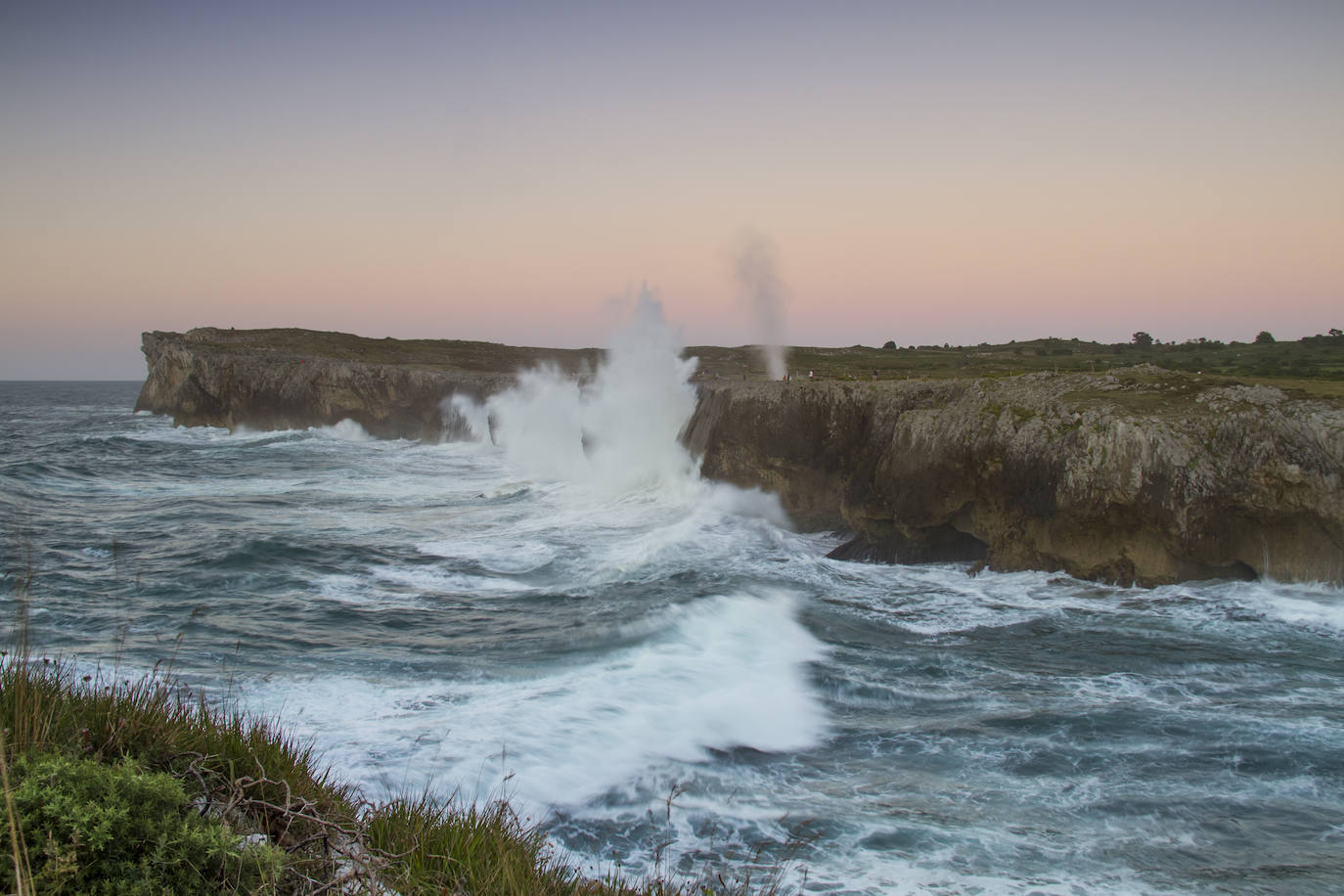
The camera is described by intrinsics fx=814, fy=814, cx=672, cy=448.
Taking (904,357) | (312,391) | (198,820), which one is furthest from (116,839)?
(312,391)

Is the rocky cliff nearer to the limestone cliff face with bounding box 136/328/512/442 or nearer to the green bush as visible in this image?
the green bush

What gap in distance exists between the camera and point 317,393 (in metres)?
56.3

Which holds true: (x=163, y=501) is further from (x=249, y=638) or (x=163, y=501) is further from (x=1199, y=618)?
(x=1199, y=618)

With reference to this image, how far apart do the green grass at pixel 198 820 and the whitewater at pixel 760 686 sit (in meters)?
0.78

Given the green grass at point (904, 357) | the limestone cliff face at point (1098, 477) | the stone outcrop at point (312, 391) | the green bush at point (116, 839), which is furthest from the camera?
the stone outcrop at point (312, 391)

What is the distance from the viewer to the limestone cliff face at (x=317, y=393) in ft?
179

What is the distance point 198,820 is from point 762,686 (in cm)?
764

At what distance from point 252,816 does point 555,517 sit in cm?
1964

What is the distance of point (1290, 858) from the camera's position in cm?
642

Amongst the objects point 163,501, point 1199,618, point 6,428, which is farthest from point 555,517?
point 6,428

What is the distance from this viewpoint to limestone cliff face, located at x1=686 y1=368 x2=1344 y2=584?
45.9 feet

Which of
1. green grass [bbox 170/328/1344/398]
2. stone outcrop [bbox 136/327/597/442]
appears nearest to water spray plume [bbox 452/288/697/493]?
green grass [bbox 170/328/1344/398]

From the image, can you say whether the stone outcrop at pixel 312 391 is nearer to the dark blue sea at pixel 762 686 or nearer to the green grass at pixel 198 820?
the dark blue sea at pixel 762 686

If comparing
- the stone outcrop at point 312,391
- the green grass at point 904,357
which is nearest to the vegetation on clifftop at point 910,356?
the green grass at point 904,357
